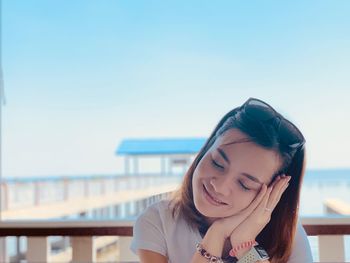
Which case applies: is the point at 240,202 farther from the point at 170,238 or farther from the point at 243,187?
the point at 170,238

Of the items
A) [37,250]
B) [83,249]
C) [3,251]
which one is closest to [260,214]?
[83,249]

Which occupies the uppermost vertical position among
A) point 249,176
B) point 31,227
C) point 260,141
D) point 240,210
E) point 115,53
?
point 115,53

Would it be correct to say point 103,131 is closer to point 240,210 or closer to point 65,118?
point 65,118

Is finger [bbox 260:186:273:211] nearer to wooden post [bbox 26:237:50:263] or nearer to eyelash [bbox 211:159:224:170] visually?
eyelash [bbox 211:159:224:170]

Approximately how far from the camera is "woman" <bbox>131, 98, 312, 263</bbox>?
4.19ft

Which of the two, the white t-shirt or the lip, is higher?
the lip

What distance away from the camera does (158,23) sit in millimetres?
1961

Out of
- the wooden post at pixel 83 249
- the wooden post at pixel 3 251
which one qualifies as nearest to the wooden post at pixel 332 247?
the wooden post at pixel 83 249

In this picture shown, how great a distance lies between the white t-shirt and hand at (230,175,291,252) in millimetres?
122

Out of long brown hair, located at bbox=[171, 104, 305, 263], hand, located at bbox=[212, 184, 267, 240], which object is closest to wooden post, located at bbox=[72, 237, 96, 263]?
long brown hair, located at bbox=[171, 104, 305, 263]

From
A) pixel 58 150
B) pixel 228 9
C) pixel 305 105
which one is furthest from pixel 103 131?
pixel 305 105

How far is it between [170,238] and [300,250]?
408 millimetres

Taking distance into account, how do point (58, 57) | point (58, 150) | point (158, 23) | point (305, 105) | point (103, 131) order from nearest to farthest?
point (305, 105)
point (158, 23)
point (58, 57)
point (103, 131)
point (58, 150)

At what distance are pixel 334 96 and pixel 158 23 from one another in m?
0.84
